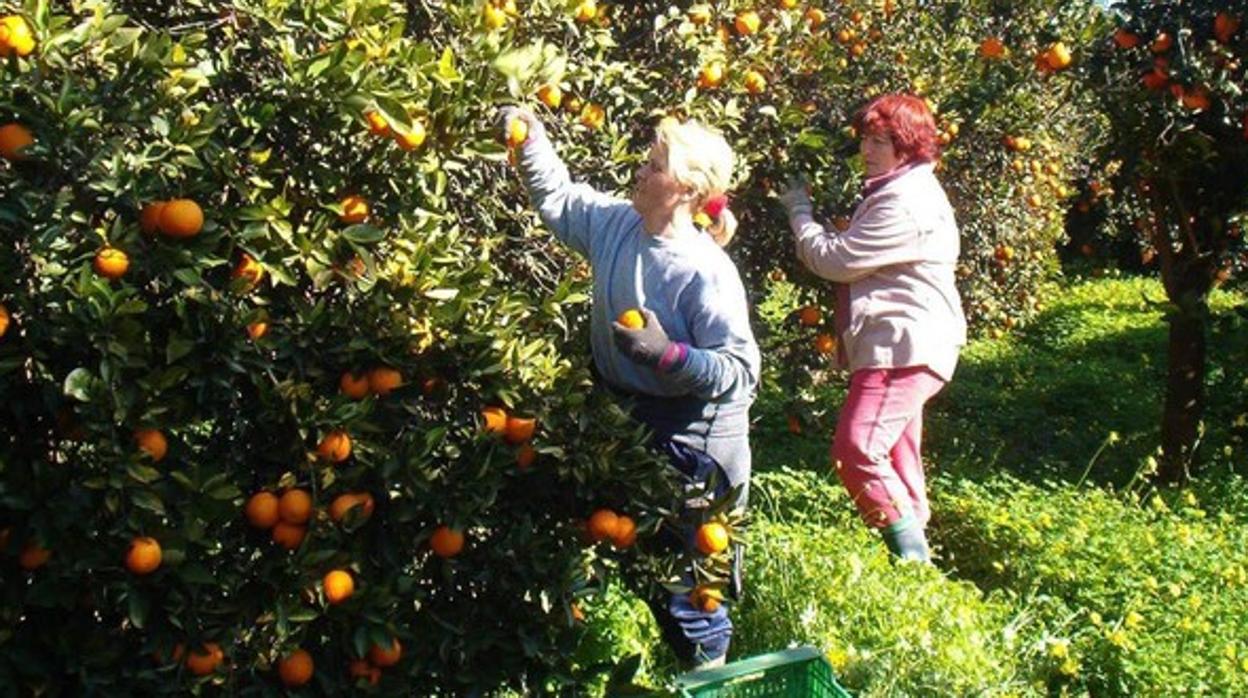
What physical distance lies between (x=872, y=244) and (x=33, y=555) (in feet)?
7.33

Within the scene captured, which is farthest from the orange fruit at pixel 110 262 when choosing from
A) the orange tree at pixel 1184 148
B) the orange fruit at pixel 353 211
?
the orange tree at pixel 1184 148

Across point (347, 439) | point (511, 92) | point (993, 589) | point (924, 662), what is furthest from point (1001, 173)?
point (347, 439)

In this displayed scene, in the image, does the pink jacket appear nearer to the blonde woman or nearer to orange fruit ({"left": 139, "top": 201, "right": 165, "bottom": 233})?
the blonde woman

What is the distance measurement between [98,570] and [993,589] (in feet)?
8.47

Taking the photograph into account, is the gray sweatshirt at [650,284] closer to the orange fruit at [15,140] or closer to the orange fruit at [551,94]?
the orange fruit at [551,94]

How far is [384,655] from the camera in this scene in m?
2.25

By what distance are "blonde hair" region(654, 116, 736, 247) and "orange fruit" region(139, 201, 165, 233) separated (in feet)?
3.57

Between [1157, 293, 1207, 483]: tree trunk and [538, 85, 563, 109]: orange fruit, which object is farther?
[1157, 293, 1207, 483]: tree trunk

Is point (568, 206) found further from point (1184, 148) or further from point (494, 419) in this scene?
point (1184, 148)

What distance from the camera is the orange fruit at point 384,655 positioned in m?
2.24

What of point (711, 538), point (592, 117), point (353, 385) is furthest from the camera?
point (592, 117)

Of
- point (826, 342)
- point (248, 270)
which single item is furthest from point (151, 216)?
point (826, 342)

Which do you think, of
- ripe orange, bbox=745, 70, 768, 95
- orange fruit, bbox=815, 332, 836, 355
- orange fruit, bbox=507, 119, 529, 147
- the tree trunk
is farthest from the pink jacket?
the tree trunk

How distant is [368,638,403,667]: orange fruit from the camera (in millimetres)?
2240
